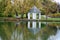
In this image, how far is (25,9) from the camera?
40.6 meters

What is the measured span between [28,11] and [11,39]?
28.3m

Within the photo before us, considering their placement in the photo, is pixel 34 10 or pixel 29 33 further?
pixel 34 10

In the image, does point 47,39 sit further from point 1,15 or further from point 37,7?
point 1,15

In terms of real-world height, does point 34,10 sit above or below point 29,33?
below

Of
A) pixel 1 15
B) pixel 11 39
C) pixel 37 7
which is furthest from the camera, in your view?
pixel 1 15

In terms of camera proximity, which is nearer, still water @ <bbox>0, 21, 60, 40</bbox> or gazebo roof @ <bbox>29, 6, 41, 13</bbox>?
still water @ <bbox>0, 21, 60, 40</bbox>

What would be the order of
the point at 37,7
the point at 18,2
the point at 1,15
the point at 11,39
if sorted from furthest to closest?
the point at 1,15, the point at 37,7, the point at 18,2, the point at 11,39

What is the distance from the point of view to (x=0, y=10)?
47.2m

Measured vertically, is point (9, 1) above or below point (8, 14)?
above

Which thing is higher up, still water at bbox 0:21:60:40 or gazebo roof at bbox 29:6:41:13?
still water at bbox 0:21:60:40

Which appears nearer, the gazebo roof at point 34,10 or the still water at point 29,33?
the still water at point 29,33

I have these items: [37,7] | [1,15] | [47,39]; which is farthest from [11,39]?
[1,15]

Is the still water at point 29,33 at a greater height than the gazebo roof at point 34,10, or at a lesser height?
greater

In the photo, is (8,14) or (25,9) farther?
(8,14)
